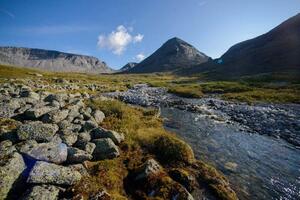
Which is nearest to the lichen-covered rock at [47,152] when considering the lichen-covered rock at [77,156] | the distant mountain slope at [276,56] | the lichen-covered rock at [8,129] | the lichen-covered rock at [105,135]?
the lichen-covered rock at [77,156]

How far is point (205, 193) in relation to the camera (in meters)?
11.1

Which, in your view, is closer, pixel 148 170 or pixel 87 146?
pixel 148 170

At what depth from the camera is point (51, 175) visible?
9156 mm

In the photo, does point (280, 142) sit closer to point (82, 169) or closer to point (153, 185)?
point (153, 185)

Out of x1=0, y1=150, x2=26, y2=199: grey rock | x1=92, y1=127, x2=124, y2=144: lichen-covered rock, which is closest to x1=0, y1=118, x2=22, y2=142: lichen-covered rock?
x1=0, y1=150, x2=26, y2=199: grey rock

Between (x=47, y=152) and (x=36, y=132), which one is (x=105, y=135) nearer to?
(x=36, y=132)

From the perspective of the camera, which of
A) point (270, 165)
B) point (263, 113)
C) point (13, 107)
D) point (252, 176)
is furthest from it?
point (263, 113)

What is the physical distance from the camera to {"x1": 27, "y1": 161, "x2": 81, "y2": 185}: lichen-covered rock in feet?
29.2

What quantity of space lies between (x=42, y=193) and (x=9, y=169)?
1844 millimetres

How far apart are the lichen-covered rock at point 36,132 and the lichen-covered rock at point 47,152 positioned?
1.40m

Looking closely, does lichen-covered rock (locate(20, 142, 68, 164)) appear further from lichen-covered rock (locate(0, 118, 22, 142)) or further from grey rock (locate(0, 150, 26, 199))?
lichen-covered rock (locate(0, 118, 22, 142))

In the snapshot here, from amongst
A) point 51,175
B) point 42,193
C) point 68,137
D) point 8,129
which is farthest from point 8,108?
point 42,193

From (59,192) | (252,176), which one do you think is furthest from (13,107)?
(252,176)

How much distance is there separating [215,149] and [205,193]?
22.6 feet
